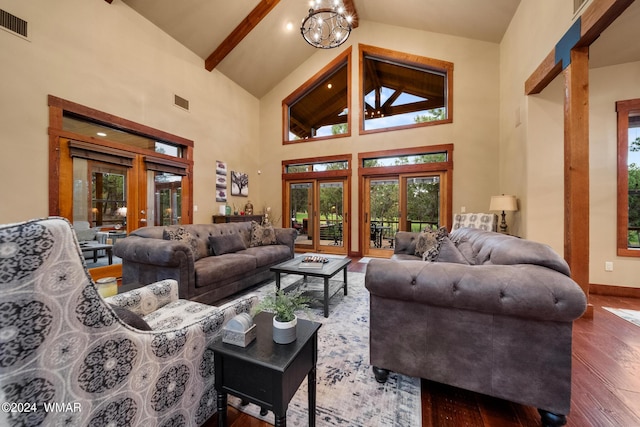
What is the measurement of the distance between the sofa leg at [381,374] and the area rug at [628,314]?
9.38ft

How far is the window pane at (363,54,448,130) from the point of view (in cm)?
555

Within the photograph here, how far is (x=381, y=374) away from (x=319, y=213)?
5.14m

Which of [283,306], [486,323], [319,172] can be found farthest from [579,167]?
[319,172]

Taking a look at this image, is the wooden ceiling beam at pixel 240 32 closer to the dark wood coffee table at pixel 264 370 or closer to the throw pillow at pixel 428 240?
the throw pillow at pixel 428 240

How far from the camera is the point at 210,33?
483cm

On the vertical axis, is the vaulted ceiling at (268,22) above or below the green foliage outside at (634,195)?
above

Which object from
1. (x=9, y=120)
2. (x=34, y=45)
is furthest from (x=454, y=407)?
(x=34, y=45)

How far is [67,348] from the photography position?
699 mm

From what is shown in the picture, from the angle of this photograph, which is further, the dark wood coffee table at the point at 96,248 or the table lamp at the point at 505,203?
the table lamp at the point at 505,203

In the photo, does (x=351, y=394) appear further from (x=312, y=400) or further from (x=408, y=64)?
(x=408, y=64)

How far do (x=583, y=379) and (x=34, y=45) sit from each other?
6411 mm

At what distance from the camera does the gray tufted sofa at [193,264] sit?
257 cm

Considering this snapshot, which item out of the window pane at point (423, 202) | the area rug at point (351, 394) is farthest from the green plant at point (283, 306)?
the window pane at point (423, 202)

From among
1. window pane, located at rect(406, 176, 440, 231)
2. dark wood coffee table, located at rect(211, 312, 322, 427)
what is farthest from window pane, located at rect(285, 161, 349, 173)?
dark wood coffee table, located at rect(211, 312, 322, 427)
